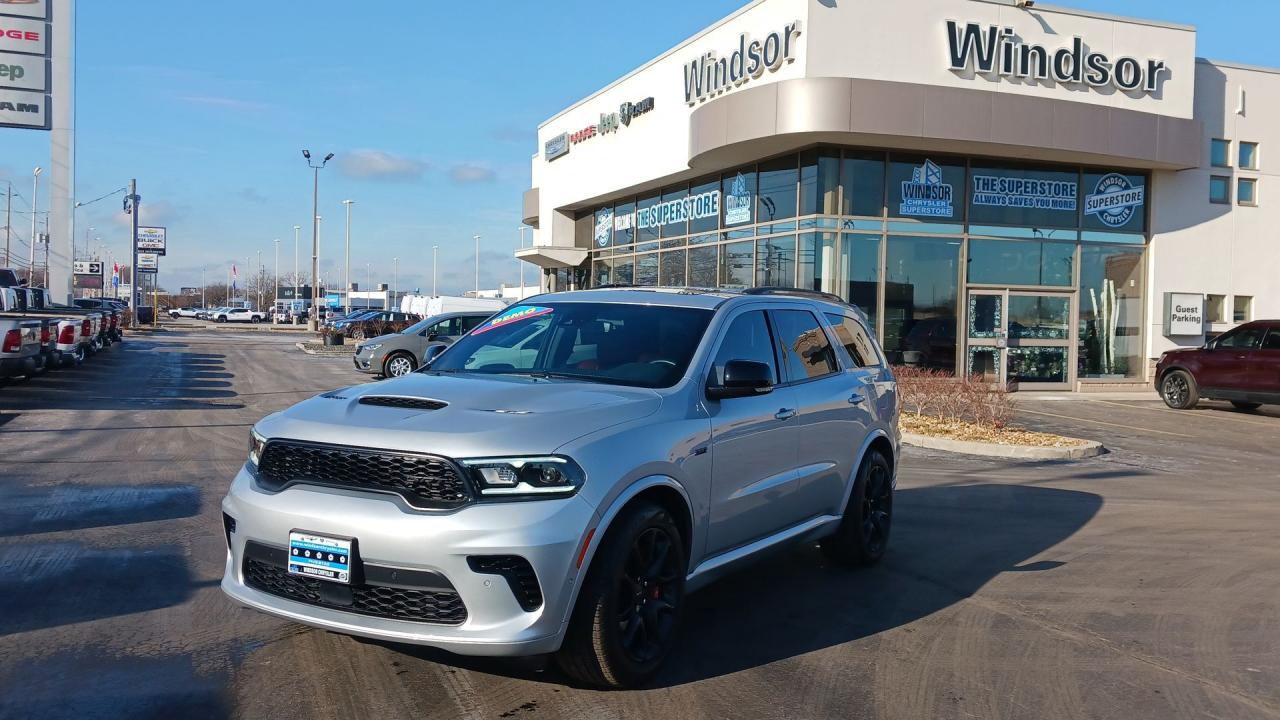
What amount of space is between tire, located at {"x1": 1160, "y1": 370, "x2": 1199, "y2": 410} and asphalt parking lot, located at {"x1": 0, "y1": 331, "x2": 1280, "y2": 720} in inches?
384

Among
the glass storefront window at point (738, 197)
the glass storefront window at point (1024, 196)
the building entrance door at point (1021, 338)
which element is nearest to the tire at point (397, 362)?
the glass storefront window at point (738, 197)

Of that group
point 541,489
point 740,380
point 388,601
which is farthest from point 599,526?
point 740,380

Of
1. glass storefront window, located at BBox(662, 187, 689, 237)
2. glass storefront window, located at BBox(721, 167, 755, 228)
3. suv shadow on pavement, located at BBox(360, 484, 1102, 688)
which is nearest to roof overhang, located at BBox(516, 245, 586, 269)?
glass storefront window, located at BBox(662, 187, 689, 237)

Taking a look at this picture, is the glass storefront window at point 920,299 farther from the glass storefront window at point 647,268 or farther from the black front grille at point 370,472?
the black front grille at point 370,472

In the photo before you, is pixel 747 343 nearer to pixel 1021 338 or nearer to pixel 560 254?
pixel 1021 338

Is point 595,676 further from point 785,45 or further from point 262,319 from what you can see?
point 262,319

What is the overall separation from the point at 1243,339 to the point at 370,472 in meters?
19.2

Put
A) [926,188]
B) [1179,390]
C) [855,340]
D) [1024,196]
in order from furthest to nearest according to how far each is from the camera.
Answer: [1024,196]
[926,188]
[1179,390]
[855,340]

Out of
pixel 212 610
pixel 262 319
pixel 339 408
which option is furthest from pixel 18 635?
pixel 262 319

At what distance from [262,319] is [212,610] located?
95.5m

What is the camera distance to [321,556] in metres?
4.07

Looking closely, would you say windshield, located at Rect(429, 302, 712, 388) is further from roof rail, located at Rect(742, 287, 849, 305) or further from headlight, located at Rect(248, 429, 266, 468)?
headlight, located at Rect(248, 429, 266, 468)

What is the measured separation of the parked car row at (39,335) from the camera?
16828 millimetres

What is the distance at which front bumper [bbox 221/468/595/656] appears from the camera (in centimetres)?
392
